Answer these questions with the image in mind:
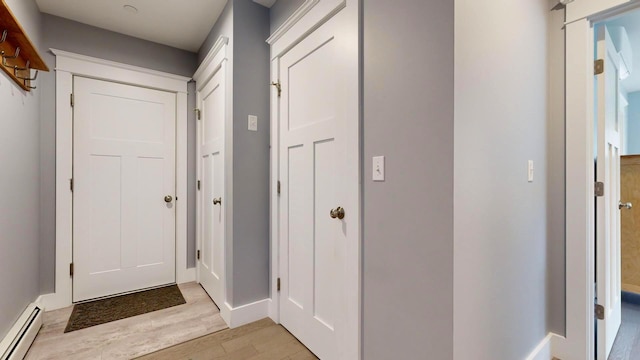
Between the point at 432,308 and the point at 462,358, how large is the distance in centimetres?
19

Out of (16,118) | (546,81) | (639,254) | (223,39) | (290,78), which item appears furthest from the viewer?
(639,254)

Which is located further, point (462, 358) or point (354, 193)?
point (354, 193)

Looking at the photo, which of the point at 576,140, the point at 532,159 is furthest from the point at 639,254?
the point at 532,159

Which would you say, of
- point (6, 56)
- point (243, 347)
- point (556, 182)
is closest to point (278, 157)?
point (243, 347)

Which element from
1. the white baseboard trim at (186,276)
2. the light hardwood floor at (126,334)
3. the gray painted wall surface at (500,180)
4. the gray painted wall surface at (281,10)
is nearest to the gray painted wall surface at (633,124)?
the gray painted wall surface at (500,180)

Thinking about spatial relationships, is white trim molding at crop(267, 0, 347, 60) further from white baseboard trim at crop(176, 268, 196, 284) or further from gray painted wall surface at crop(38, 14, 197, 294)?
white baseboard trim at crop(176, 268, 196, 284)

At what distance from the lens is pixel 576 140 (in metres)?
1.58

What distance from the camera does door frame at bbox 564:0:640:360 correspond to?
5.08ft

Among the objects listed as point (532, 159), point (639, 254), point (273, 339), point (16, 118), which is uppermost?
point (16, 118)

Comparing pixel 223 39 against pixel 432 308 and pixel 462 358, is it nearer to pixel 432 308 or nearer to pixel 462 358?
pixel 432 308

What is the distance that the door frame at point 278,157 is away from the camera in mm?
1322

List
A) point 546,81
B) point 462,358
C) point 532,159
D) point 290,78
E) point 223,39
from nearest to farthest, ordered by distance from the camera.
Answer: point 462,358, point 532,159, point 546,81, point 290,78, point 223,39

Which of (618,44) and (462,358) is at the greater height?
(618,44)

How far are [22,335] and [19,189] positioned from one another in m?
0.93
